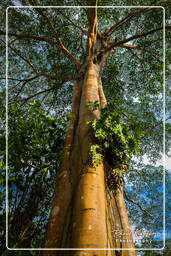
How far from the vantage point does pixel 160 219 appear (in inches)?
167

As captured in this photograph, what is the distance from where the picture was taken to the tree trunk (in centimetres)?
131

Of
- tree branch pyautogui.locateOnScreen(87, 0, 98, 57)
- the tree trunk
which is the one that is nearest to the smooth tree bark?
the tree trunk

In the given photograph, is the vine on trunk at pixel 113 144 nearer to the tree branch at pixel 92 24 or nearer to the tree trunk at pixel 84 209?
the tree trunk at pixel 84 209

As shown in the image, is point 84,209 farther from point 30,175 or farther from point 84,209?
point 30,175

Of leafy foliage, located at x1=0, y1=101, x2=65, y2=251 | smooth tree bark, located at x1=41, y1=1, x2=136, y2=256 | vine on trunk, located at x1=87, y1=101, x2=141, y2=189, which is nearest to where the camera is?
smooth tree bark, located at x1=41, y1=1, x2=136, y2=256

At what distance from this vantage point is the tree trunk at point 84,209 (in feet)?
4.30

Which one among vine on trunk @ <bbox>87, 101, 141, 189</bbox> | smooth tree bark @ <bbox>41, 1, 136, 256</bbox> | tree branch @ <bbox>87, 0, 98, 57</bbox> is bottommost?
smooth tree bark @ <bbox>41, 1, 136, 256</bbox>

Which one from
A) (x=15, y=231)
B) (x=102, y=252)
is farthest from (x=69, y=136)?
(x=102, y=252)

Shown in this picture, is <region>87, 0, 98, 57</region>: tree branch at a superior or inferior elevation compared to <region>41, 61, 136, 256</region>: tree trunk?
superior

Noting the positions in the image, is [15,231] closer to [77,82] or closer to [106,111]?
[106,111]

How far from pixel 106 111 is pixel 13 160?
1.23m

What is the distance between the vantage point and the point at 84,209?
1.44m

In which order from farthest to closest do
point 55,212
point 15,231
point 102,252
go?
point 15,231, point 55,212, point 102,252

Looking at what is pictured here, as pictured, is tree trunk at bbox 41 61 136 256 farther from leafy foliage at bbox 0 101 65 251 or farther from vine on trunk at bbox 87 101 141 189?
leafy foliage at bbox 0 101 65 251
